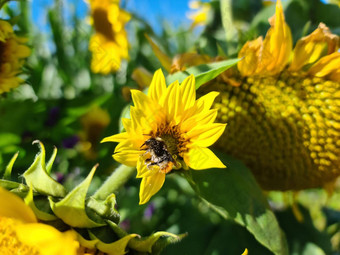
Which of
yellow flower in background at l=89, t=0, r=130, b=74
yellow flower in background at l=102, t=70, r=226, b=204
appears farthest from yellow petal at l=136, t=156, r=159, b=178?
yellow flower in background at l=89, t=0, r=130, b=74

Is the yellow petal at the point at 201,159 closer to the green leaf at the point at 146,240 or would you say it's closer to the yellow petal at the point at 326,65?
the green leaf at the point at 146,240

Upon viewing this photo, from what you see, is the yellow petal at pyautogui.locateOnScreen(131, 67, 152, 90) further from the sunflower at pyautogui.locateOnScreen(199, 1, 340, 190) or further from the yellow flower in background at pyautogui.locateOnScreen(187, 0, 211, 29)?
the yellow flower in background at pyautogui.locateOnScreen(187, 0, 211, 29)

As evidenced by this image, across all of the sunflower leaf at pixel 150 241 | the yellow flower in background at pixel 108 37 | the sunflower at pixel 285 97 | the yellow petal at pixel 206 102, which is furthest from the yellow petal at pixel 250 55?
the yellow flower in background at pixel 108 37

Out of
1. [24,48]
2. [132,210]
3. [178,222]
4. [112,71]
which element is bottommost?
[178,222]

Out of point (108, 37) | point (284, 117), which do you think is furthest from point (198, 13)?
point (284, 117)

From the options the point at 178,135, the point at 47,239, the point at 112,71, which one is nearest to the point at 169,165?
the point at 178,135

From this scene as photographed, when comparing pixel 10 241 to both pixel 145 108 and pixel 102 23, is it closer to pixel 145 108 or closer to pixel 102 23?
pixel 145 108

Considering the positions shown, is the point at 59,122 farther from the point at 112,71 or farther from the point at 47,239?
the point at 47,239
